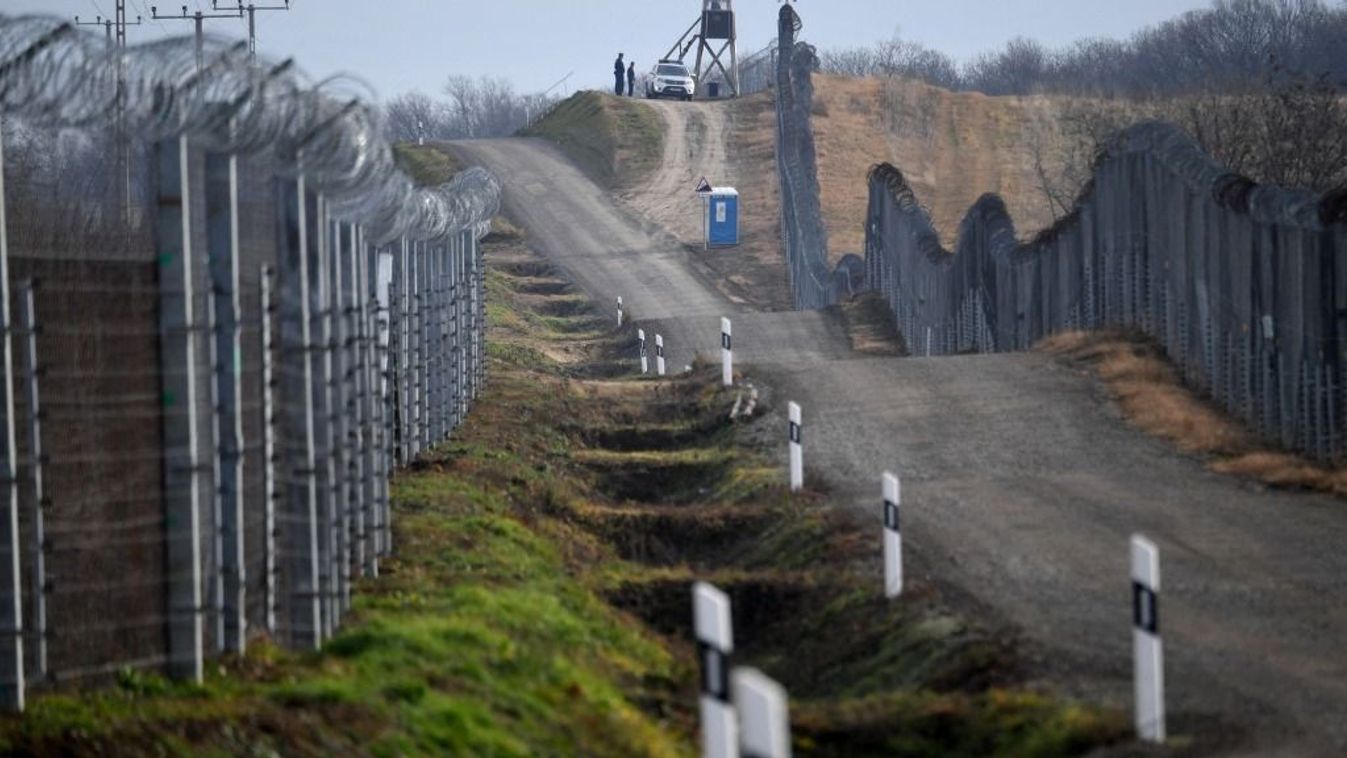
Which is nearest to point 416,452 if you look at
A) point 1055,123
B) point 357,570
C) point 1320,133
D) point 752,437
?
point 752,437

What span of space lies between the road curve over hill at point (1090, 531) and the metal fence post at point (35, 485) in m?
4.81

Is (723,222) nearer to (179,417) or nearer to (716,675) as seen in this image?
(179,417)

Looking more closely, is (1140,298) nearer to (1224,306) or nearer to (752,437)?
(1224,306)

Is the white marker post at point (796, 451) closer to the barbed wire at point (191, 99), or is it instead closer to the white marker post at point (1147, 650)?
the barbed wire at point (191, 99)

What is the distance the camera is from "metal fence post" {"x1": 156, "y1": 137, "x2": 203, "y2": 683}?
994 cm

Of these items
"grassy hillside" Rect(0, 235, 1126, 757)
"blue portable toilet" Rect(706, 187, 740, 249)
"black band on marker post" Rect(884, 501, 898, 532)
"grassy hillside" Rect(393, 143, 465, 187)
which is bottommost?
"grassy hillside" Rect(0, 235, 1126, 757)

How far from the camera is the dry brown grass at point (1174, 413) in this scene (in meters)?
17.6

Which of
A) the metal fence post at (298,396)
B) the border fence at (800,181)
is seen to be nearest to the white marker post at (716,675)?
the metal fence post at (298,396)

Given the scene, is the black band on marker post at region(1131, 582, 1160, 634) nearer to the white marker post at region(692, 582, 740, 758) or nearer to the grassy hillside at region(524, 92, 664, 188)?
the white marker post at region(692, 582, 740, 758)

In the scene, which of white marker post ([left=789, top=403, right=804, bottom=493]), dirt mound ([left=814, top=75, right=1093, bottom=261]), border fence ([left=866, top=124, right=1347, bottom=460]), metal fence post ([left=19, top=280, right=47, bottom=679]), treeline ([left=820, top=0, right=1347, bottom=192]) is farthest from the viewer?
dirt mound ([left=814, top=75, right=1093, bottom=261])

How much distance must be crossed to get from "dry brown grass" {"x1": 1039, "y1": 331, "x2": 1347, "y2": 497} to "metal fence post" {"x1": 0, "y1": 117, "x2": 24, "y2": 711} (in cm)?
1103

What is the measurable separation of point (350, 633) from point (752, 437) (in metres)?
11.2

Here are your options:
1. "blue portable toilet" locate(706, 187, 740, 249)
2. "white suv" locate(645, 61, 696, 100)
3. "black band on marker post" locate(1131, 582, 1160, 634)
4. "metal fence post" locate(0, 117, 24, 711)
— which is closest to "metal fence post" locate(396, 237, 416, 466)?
"metal fence post" locate(0, 117, 24, 711)

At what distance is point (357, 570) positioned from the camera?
13484mm
